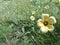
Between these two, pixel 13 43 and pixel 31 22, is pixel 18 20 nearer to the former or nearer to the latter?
pixel 31 22

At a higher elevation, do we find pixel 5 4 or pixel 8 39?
pixel 5 4

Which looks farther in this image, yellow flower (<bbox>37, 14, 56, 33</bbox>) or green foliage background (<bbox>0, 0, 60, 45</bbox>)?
green foliage background (<bbox>0, 0, 60, 45</bbox>)

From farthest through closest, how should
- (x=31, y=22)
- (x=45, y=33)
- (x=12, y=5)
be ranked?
(x=12, y=5) < (x=31, y=22) < (x=45, y=33)

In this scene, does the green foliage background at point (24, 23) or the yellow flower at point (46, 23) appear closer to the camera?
the yellow flower at point (46, 23)

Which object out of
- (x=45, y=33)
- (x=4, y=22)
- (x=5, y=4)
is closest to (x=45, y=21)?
(x=45, y=33)

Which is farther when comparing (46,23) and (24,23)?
(24,23)

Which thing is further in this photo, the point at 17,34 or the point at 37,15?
the point at 37,15

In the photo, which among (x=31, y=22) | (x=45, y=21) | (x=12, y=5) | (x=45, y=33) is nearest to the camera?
(x=45, y=21)
